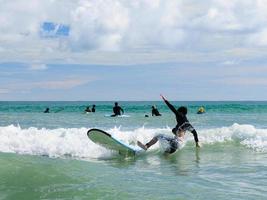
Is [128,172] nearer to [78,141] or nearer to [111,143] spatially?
[111,143]

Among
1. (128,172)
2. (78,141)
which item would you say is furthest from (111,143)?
(128,172)

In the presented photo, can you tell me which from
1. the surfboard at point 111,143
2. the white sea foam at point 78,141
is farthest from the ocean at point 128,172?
the surfboard at point 111,143

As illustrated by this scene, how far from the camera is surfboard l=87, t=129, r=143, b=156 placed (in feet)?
43.8

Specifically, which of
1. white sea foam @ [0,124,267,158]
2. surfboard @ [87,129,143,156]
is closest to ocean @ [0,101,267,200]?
white sea foam @ [0,124,267,158]

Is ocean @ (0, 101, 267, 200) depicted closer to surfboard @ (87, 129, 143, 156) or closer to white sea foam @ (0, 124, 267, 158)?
white sea foam @ (0, 124, 267, 158)

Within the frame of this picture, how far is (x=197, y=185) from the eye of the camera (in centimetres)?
898

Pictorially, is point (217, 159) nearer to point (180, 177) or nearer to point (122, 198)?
point (180, 177)

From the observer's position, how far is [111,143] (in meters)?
13.5

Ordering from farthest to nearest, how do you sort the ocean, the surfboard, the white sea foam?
the white sea foam → the surfboard → the ocean

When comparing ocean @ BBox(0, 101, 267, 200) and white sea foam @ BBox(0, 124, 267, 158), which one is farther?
white sea foam @ BBox(0, 124, 267, 158)

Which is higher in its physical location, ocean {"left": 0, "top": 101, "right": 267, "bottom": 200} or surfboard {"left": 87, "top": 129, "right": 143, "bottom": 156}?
surfboard {"left": 87, "top": 129, "right": 143, "bottom": 156}

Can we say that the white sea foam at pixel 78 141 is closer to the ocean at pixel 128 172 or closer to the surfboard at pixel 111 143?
the ocean at pixel 128 172

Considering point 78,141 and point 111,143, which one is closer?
point 111,143

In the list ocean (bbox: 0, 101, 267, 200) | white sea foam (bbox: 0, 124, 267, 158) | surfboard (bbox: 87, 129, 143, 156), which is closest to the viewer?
ocean (bbox: 0, 101, 267, 200)
